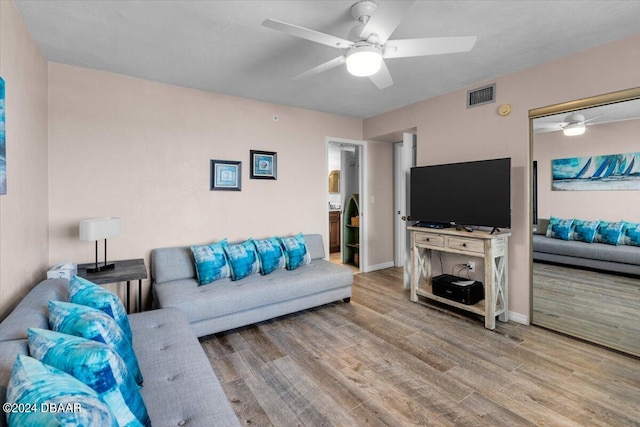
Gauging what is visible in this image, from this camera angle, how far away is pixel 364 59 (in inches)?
74.9

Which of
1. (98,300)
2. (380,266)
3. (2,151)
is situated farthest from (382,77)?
(380,266)

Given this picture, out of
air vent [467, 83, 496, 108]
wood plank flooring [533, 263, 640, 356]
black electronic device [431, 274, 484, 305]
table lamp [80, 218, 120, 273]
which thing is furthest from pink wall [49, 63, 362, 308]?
wood plank flooring [533, 263, 640, 356]

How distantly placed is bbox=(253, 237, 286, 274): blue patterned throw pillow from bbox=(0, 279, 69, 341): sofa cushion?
5.75 ft

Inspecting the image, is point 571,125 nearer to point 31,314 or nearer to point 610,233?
point 610,233

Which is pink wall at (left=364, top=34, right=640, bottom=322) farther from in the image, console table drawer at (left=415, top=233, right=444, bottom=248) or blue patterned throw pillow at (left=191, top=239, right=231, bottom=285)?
blue patterned throw pillow at (left=191, top=239, right=231, bottom=285)

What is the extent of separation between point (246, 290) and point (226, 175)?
1.51 m

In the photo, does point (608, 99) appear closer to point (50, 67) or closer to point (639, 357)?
point (639, 357)

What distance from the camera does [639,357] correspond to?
235 centimetres

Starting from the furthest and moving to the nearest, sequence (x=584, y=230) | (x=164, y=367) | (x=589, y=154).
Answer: (x=584, y=230)
(x=589, y=154)
(x=164, y=367)

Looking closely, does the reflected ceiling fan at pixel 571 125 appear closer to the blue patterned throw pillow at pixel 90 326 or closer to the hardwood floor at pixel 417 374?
the hardwood floor at pixel 417 374

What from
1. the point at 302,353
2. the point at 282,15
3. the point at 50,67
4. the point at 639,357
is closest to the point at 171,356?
the point at 302,353

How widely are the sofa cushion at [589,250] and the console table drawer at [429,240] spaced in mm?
867

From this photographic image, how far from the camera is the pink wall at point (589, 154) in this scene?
97.6 inches

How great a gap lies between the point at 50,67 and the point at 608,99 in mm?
4852
